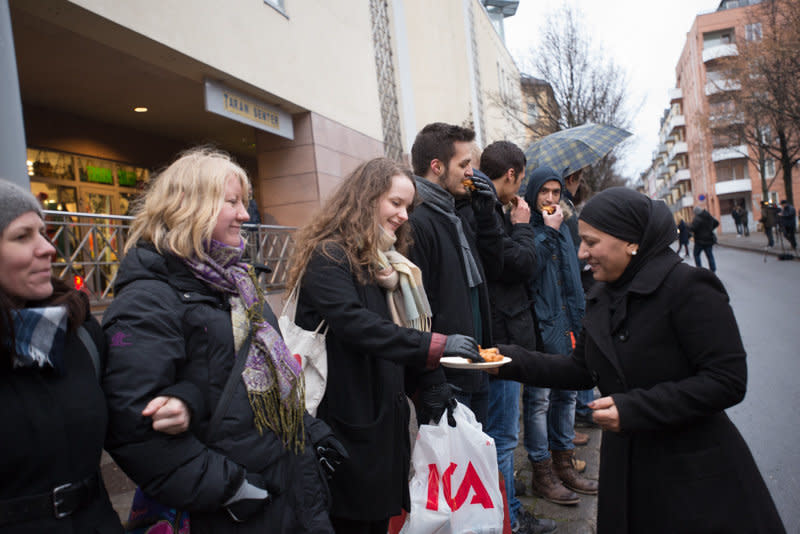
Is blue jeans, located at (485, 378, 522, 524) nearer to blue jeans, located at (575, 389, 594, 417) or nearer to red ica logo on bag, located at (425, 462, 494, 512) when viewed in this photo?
red ica logo on bag, located at (425, 462, 494, 512)

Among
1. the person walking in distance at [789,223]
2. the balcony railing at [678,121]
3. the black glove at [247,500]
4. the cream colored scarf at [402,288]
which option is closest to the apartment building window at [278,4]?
the cream colored scarf at [402,288]

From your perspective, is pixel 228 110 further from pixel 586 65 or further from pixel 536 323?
pixel 586 65

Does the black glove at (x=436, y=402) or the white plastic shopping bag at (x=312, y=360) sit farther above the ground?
the white plastic shopping bag at (x=312, y=360)

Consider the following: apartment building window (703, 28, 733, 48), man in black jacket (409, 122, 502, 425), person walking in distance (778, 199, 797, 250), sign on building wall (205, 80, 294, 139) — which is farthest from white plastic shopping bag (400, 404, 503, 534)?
apartment building window (703, 28, 733, 48)

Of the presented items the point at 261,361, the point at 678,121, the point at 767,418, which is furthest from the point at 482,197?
the point at 678,121

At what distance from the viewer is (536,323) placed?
3883 millimetres

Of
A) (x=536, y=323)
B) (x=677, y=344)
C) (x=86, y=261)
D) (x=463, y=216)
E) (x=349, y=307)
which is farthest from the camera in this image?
(x=86, y=261)

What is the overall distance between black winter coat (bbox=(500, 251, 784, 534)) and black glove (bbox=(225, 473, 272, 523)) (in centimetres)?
123

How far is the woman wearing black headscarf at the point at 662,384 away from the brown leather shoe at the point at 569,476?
178 centimetres

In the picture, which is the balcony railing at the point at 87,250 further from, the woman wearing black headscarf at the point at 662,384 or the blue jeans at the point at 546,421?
the woman wearing black headscarf at the point at 662,384

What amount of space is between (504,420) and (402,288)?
1.31 meters

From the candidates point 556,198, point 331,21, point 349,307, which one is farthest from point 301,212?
point 349,307

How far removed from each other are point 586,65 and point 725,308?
17036 mm

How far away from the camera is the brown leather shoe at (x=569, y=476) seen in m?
3.89
